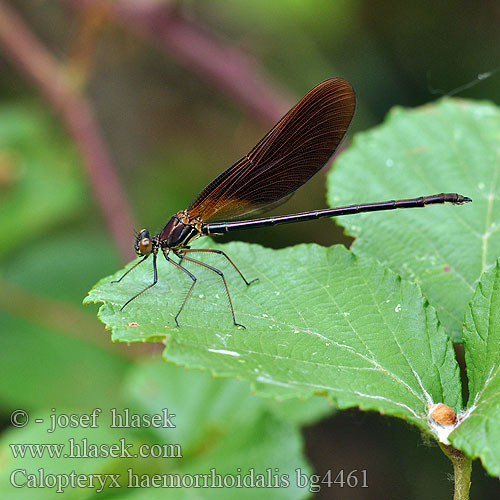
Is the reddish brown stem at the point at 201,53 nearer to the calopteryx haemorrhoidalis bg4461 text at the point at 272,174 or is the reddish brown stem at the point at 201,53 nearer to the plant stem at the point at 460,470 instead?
the calopteryx haemorrhoidalis bg4461 text at the point at 272,174

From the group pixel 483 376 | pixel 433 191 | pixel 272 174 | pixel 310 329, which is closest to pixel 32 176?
pixel 272 174

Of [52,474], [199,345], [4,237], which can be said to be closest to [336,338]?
[199,345]

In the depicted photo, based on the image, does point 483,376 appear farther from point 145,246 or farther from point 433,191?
point 145,246

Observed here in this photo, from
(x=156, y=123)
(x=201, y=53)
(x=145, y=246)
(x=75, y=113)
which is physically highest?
(x=156, y=123)

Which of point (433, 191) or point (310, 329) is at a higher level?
point (433, 191)

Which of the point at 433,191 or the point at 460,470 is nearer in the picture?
A: the point at 460,470

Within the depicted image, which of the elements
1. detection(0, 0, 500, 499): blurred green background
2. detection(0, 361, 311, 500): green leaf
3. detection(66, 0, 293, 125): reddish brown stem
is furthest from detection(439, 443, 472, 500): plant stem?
detection(66, 0, 293, 125): reddish brown stem

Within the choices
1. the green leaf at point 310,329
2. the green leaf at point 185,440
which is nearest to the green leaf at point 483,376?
the green leaf at point 310,329
